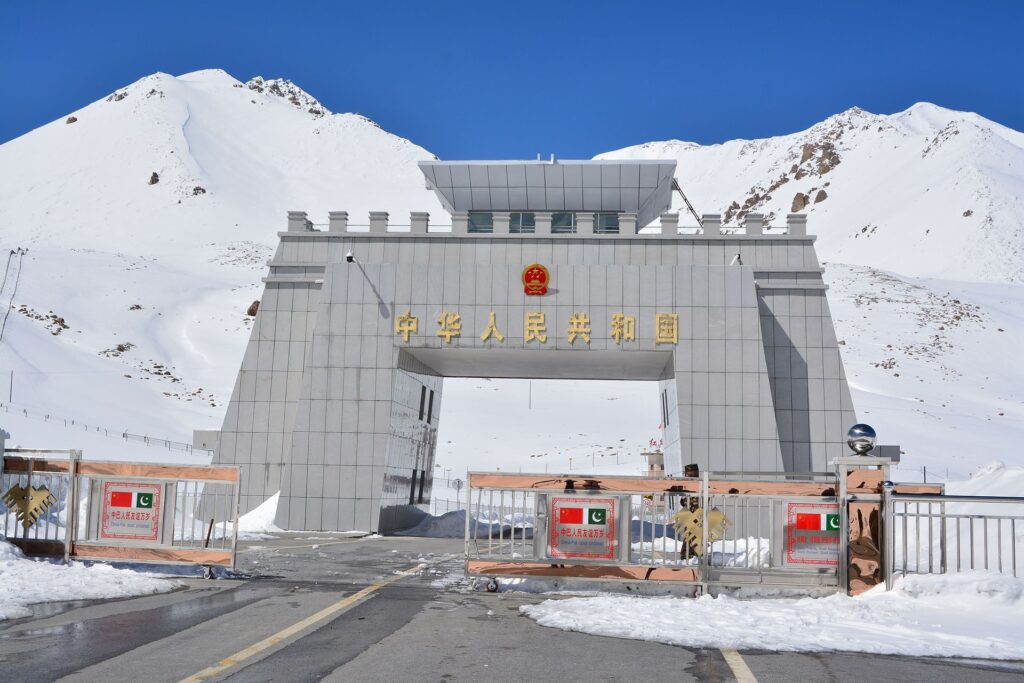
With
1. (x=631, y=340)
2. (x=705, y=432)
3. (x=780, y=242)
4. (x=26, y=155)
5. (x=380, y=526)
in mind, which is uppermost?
(x=26, y=155)

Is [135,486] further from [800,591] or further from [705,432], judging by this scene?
[705,432]

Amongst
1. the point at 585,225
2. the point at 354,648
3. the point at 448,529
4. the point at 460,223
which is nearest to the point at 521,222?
the point at 460,223

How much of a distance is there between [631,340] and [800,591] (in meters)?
15.9

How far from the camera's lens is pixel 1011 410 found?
7331 centimetres

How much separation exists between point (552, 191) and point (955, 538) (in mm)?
19901

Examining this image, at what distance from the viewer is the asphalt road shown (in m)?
8.13

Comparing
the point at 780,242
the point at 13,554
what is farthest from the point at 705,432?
the point at 13,554

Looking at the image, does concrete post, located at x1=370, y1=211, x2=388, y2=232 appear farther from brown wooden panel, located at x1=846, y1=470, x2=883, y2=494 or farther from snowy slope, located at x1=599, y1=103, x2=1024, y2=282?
snowy slope, located at x1=599, y1=103, x2=1024, y2=282

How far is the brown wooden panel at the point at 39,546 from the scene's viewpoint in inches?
597

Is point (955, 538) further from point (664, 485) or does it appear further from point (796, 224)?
point (796, 224)

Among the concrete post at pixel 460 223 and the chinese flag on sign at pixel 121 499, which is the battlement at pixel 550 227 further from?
the chinese flag on sign at pixel 121 499

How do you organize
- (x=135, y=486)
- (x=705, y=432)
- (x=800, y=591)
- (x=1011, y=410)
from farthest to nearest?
(x=1011, y=410)
(x=705, y=432)
(x=135, y=486)
(x=800, y=591)

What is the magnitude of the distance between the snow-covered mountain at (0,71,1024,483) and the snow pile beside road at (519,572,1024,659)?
44243 mm

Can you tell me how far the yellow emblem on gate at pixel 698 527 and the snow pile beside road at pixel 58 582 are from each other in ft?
23.8
